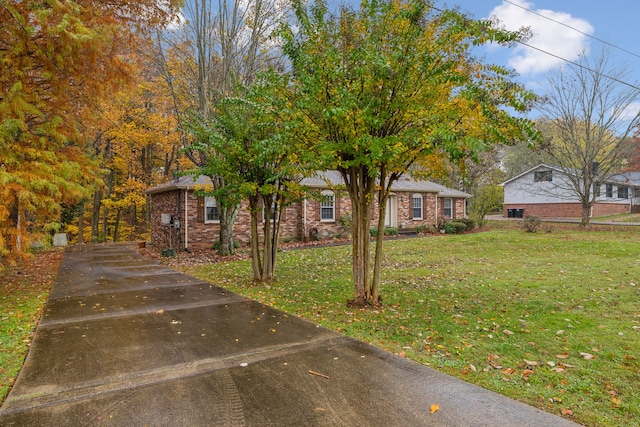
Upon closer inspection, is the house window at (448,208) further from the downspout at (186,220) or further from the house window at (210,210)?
the downspout at (186,220)

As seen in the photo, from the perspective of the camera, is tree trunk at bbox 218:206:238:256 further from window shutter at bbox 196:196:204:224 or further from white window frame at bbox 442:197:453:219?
white window frame at bbox 442:197:453:219

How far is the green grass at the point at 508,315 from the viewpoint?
3.24 metres

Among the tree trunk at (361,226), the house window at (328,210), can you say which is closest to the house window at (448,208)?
the house window at (328,210)

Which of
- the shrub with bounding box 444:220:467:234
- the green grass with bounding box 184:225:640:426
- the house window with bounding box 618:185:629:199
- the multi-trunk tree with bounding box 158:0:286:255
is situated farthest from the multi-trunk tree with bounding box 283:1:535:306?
the house window with bounding box 618:185:629:199

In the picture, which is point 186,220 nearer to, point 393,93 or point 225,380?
point 393,93

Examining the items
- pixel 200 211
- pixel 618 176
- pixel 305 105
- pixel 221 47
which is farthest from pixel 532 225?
pixel 618 176

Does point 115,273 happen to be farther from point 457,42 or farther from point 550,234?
point 550,234

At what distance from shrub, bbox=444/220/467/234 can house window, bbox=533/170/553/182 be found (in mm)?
11281

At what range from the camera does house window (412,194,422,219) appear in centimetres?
2099

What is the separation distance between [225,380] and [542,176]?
3081cm

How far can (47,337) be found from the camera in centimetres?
463

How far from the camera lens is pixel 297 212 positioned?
55.9ft

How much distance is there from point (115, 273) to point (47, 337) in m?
5.40

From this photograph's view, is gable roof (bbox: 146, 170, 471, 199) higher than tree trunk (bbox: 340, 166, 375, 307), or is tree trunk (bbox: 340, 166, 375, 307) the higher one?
gable roof (bbox: 146, 170, 471, 199)
